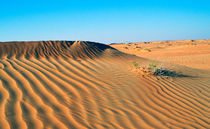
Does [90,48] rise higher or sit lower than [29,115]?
higher

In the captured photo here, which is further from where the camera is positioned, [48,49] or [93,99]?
[48,49]

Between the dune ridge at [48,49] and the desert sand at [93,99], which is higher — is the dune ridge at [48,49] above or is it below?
above

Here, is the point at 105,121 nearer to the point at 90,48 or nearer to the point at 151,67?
the point at 151,67

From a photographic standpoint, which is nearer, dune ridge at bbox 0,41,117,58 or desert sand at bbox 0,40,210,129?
desert sand at bbox 0,40,210,129

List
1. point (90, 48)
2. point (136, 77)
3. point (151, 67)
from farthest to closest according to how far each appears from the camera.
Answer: point (90, 48) < point (151, 67) < point (136, 77)

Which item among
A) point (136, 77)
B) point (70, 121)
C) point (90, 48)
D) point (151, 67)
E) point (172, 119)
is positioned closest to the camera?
point (70, 121)

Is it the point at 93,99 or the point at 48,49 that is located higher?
the point at 48,49

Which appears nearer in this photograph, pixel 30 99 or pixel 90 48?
pixel 30 99

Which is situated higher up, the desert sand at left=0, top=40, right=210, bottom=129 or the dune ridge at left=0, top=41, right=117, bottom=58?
the dune ridge at left=0, top=41, right=117, bottom=58

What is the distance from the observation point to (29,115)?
2361 millimetres

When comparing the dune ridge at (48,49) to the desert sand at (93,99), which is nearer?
the desert sand at (93,99)

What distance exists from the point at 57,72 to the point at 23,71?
0.79 metres

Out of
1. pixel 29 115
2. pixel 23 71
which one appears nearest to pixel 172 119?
pixel 29 115

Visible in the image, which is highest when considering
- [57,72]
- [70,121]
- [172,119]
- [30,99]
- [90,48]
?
[90,48]
